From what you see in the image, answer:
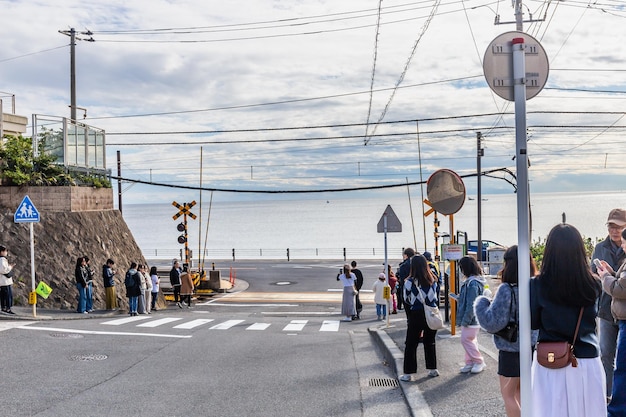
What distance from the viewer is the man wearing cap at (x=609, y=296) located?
19.9 ft

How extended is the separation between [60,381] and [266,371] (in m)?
2.96

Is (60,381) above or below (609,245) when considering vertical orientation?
below

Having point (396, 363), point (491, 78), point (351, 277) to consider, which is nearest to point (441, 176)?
point (396, 363)

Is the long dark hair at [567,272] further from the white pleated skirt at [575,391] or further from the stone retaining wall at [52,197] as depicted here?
the stone retaining wall at [52,197]

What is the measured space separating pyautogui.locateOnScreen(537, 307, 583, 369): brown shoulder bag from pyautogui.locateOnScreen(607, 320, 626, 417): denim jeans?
155 cm

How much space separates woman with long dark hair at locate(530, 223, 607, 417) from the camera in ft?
13.5

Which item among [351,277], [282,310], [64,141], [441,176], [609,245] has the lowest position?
[282,310]

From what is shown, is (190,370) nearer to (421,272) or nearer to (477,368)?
(421,272)

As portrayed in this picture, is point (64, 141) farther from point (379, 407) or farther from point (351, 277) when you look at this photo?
point (379, 407)

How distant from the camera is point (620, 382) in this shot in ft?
17.6

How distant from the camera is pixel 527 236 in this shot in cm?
411

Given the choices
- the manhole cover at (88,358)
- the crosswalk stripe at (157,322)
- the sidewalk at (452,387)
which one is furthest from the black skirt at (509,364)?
the crosswalk stripe at (157,322)

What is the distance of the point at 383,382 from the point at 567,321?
17.2 ft

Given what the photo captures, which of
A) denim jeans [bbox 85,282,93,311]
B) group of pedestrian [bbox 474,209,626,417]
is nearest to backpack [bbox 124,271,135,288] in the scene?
denim jeans [bbox 85,282,93,311]
